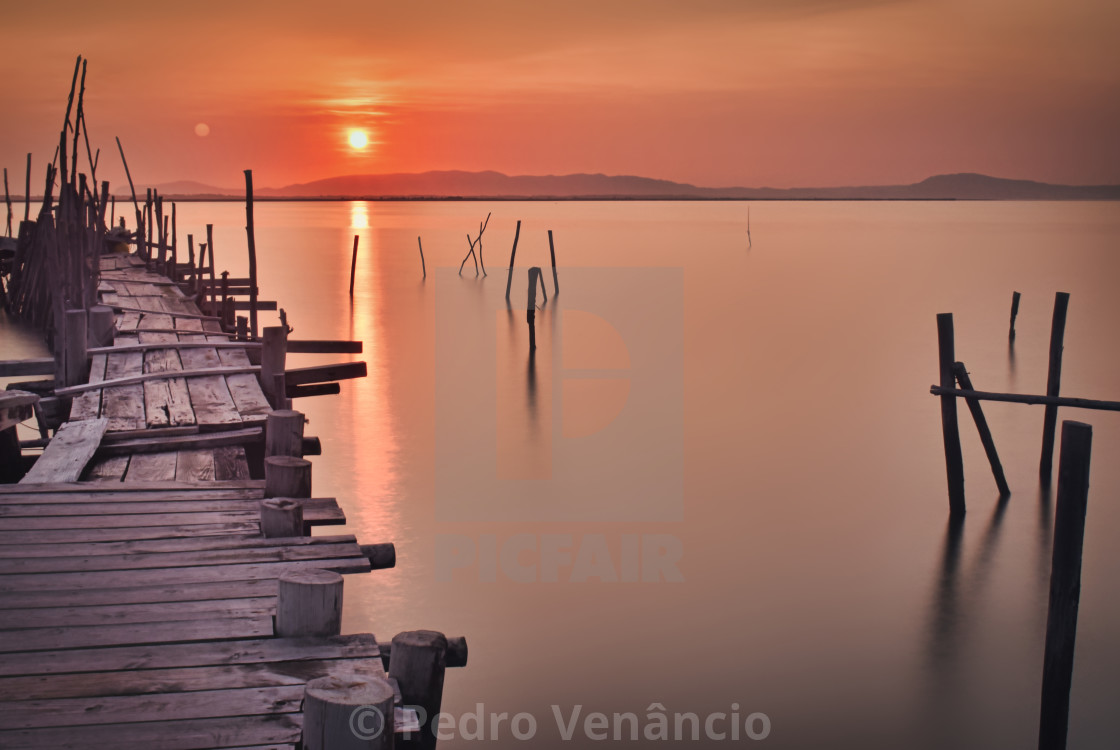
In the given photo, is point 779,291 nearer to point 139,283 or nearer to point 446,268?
point 446,268

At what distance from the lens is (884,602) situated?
357 inches

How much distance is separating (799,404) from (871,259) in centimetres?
3976

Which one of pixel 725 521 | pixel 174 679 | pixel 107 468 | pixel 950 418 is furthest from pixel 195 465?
pixel 950 418

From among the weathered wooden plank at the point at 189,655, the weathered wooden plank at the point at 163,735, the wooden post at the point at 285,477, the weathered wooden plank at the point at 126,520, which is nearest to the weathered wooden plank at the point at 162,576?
the weathered wooden plank at the point at 189,655

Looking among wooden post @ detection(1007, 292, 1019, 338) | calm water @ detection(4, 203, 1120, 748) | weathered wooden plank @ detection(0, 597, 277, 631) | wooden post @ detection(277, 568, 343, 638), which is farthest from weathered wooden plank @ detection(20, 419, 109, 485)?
wooden post @ detection(1007, 292, 1019, 338)

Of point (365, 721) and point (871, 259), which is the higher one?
point (871, 259)

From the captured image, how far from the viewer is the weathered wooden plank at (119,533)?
488 centimetres

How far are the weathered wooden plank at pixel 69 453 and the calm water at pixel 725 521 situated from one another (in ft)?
9.67

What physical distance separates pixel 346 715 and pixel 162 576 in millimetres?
2108

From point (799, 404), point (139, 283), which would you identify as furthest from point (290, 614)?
point (139, 283)

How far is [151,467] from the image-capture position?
6414 millimetres

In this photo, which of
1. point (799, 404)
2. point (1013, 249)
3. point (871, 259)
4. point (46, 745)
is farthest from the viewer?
point (1013, 249)

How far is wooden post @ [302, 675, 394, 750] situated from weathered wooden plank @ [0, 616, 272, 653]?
1217 mm

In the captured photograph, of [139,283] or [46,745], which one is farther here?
[139,283]
